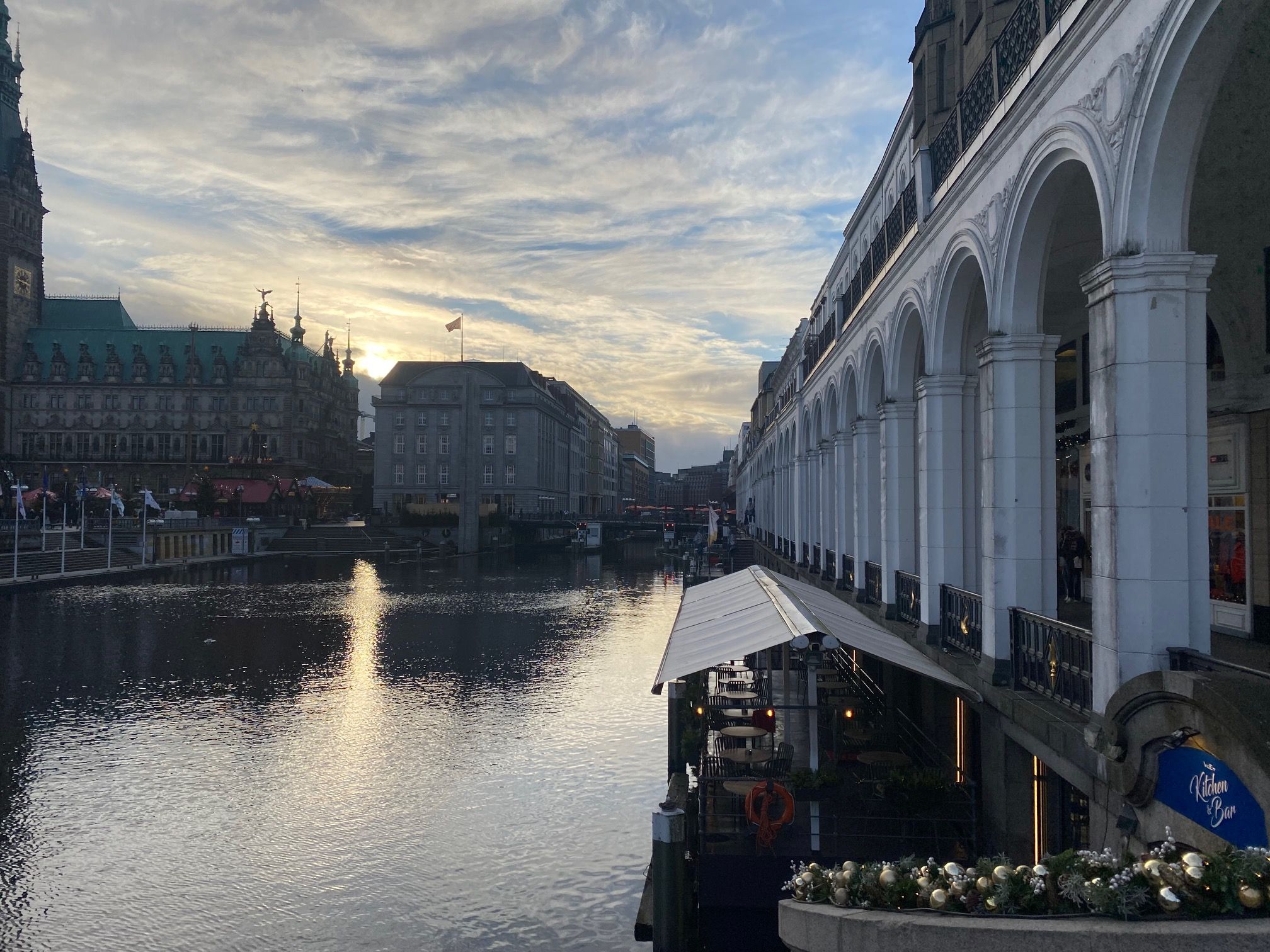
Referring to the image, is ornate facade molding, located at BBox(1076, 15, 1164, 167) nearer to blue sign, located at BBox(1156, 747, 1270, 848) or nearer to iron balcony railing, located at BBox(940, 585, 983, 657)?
blue sign, located at BBox(1156, 747, 1270, 848)

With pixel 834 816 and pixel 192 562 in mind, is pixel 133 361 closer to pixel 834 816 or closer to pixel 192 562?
pixel 192 562

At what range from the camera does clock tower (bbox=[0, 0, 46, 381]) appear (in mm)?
112438

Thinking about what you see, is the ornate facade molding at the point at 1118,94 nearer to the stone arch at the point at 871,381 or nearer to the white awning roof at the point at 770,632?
the white awning roof at the point at 770,632

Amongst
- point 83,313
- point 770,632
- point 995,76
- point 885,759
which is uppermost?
point 83,313

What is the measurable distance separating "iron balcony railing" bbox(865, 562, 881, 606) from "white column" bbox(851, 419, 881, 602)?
0.51 feet

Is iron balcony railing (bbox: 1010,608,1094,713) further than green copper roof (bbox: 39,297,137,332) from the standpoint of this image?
No

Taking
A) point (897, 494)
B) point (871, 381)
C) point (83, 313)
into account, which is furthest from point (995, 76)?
point (83, 313)

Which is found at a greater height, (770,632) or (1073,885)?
(770,632)

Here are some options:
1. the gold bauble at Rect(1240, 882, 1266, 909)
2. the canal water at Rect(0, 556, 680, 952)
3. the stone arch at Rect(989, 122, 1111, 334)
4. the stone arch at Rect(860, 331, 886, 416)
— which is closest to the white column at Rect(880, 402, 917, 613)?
the stone arch at Rect(860, 331, 886, 416)

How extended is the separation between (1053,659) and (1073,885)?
547 centimetres

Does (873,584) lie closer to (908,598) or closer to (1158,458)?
(908,598)

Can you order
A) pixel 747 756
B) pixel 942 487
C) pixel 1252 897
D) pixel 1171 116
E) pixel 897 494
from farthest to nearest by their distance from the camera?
1. pixel 897 494
2. pixel 942 487
3. pixel 747 756
4. pixel 1171 116
5. pixel 1252 897

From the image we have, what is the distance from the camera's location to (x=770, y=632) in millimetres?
12305

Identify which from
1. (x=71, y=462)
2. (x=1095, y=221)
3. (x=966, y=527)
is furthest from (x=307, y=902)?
(x=71, y=462)
